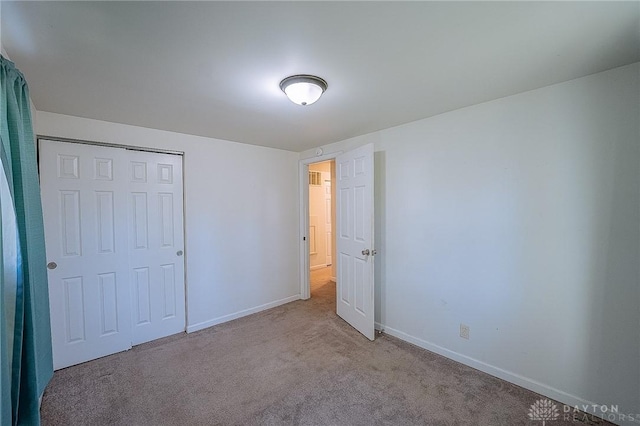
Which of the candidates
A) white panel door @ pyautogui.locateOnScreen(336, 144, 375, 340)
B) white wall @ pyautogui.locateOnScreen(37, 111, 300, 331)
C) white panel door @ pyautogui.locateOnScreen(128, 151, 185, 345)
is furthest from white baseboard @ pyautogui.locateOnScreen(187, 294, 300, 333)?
white panel door @ pyautogui.locateOnScreen(336, 144, 375, 340)

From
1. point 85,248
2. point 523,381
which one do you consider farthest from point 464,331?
point 85,248

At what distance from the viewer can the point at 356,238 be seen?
3029 millimetres

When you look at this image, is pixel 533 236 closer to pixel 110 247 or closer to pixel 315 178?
pixel 110 247

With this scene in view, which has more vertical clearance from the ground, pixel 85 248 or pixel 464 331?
pixel 85 248

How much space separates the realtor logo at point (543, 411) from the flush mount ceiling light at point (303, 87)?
2600mm

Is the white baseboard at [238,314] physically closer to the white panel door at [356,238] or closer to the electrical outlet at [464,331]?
the white panel door at [356,238]

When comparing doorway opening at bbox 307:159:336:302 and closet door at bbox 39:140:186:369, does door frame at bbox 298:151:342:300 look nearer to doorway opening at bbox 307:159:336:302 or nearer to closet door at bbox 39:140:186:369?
doorway opening at bbox 307:159:336:302

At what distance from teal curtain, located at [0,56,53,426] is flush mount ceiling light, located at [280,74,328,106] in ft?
4.57

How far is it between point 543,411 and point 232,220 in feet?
10.9

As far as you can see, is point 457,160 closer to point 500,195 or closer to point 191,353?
point 500,195

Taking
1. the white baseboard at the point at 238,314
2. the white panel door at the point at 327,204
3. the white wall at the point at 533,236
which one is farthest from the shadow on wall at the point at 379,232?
the white panel door at the point at 327,204

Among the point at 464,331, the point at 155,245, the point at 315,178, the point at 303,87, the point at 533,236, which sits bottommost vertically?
the point at 464,331

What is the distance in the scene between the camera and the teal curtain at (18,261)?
4.04ft

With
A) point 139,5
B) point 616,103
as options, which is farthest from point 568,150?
point 139,5
